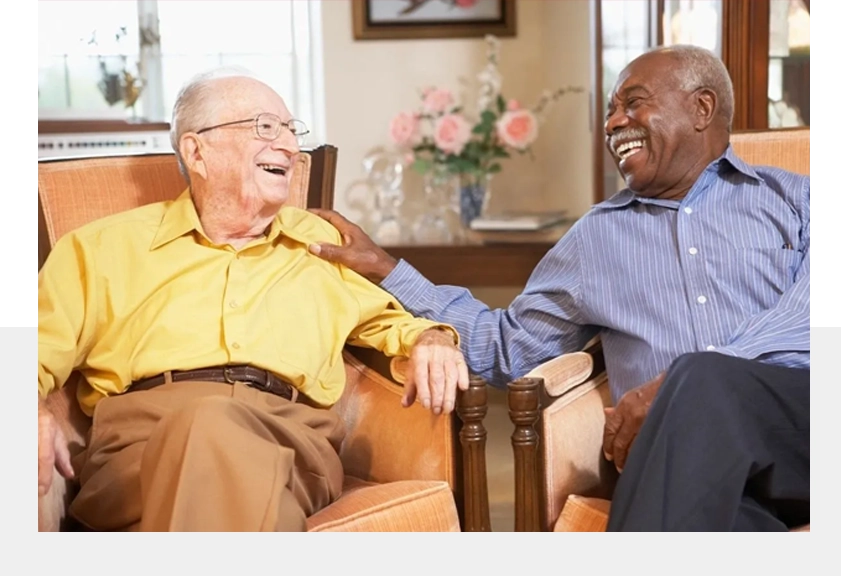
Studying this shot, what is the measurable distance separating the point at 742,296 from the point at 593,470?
430 mm

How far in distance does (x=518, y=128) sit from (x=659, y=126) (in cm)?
214

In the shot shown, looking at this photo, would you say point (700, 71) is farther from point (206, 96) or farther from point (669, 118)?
point (206, 96)

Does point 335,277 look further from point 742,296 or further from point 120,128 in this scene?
point 120,128

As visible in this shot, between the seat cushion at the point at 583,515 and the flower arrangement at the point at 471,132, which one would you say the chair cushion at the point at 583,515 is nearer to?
the seat cushion at the point at 583,515

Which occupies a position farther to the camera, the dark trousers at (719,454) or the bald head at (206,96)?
the bald head at (206,96)

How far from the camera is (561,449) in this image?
79.1 inches

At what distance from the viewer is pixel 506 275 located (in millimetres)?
3953

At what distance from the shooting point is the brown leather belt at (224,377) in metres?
1.94

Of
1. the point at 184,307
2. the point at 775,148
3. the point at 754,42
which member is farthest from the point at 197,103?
the point at 754,42

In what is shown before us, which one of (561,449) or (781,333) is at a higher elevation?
Result: (781,333)

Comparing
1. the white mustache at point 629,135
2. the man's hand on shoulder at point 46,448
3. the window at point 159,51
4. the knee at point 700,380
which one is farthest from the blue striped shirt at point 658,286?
the window at point 159,51

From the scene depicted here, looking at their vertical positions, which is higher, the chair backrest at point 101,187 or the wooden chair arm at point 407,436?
the chair backrest at point 101,187

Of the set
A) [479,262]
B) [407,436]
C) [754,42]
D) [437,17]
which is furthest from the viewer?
[437,17]

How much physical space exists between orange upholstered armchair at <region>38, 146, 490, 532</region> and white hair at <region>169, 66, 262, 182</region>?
0.30 metres
